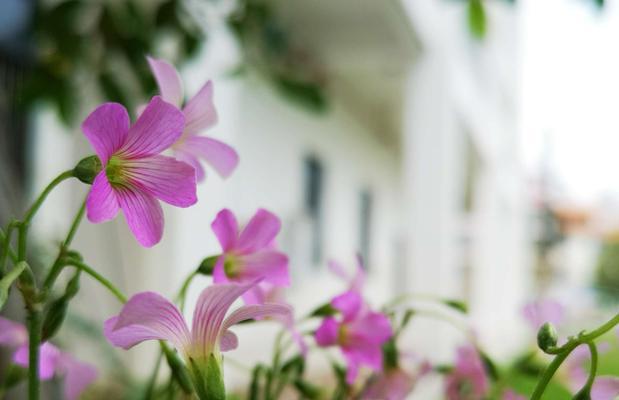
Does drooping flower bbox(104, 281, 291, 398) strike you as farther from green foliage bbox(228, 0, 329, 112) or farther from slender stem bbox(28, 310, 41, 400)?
green foliage bbox(228, 0, 329, 112)

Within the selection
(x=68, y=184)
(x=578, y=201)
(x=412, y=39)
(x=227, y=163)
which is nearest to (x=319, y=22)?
(x=412, y=39)

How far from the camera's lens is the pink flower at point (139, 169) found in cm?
20

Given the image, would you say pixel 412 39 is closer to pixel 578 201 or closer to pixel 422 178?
pixel 422 178

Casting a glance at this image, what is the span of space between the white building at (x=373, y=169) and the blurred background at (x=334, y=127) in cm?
2

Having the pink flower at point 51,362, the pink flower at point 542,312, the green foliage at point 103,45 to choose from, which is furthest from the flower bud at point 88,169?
the green foliage at point 103,45

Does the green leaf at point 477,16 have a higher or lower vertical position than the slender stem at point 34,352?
higher

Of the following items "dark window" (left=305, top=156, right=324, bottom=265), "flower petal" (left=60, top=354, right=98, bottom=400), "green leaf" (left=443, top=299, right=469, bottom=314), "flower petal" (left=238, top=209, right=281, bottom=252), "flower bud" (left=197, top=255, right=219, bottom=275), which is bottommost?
"dark window" (left=305, top=156, right=324, bottom=265)

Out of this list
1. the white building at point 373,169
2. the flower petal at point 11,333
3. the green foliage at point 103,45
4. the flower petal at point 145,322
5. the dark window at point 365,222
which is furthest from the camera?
the dark window at point 365,222

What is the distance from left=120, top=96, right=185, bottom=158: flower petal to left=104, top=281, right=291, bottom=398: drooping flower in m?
0.05

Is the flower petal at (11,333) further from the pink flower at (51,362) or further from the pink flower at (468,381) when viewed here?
the pink flower at (468,381)

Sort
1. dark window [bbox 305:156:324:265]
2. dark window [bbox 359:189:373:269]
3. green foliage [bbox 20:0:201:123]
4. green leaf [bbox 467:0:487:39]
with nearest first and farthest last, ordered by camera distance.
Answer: green leaf [bbox 467:0:487:39]
green foliage [bbox 20:0:201:123]
dark window [bbox 305:156:324:265]
dark window [bbox 359:189:373:269]

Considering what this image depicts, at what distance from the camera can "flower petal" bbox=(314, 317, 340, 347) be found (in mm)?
308

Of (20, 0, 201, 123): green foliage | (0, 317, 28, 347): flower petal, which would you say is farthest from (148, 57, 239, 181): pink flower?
(20, 0, 201, 123): green foliage

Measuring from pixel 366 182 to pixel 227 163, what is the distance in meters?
7.94
